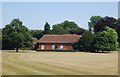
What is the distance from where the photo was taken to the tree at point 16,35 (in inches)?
3282

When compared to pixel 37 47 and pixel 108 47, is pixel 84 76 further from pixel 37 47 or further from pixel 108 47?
pixel 37 47

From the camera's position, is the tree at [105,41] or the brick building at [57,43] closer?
the tree at [105,41]

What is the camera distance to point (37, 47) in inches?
4498

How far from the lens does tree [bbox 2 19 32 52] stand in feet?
274

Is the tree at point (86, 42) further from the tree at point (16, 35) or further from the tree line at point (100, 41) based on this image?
the tree at point (16, 35)

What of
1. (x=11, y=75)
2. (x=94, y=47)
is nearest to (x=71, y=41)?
(x=94, y=47)

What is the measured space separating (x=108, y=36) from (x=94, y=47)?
187 inches

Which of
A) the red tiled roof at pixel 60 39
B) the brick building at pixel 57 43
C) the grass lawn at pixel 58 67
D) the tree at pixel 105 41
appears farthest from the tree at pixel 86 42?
the grass lawn at pixel 58 67

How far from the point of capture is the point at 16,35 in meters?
83.5

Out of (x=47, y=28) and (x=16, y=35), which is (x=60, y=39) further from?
(x=16, y=35)

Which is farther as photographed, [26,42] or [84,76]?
[26,42]

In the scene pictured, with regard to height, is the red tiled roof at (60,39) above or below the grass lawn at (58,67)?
above

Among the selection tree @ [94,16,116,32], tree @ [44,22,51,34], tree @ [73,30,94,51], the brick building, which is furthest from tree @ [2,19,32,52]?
tree @ [44,22,51,34]

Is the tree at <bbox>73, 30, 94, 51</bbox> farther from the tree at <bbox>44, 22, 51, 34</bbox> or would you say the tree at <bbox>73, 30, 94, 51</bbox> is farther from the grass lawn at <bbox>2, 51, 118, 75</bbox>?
the grass lawn at <bbox>2, 51, 118, 75</bbox>
